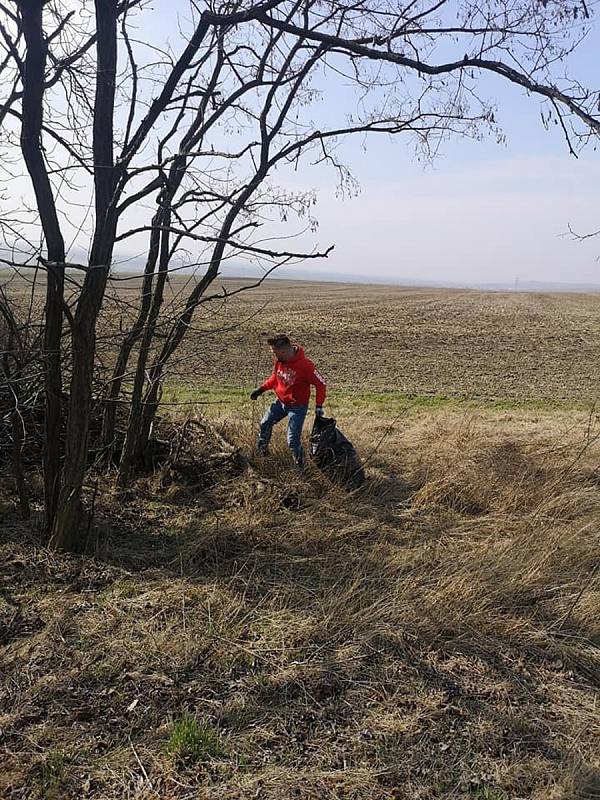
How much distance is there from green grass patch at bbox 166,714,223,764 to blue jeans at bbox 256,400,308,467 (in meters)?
3.46

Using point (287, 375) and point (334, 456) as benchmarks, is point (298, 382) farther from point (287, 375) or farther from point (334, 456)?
point (334, 456)

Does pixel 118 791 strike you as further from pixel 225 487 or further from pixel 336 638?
pixel 225 487

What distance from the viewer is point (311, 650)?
3.32 metres

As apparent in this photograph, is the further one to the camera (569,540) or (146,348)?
(146,348)

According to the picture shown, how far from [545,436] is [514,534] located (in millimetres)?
3439

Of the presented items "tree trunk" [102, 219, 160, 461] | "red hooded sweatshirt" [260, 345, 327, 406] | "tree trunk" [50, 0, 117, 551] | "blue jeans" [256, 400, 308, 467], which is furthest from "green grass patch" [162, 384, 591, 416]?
"tree trunk" [50, 0, 117, 551]

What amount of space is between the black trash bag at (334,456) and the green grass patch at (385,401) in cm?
349

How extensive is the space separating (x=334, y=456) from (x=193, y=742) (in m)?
3.59

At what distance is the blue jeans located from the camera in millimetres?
6082

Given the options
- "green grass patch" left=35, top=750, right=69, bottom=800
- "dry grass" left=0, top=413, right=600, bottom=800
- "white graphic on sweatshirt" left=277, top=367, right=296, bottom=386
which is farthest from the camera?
"white graphic on sweatshirt" left=277, top=367, right=296, bottom=386

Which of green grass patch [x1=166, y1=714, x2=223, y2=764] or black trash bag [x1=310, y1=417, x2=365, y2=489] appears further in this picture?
black trash bag [x1=310, y1=417, x2=365, y2=489]

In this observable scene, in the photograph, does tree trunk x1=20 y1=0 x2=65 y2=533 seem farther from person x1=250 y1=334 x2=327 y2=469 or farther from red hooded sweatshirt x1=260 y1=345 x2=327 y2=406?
Result: red hooded sweatshirt x1=260 y1=345 x2=327 y2=406

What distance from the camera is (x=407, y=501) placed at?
5535 millimetres

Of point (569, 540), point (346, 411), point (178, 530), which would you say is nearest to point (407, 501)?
Answer: point (569, 540)
